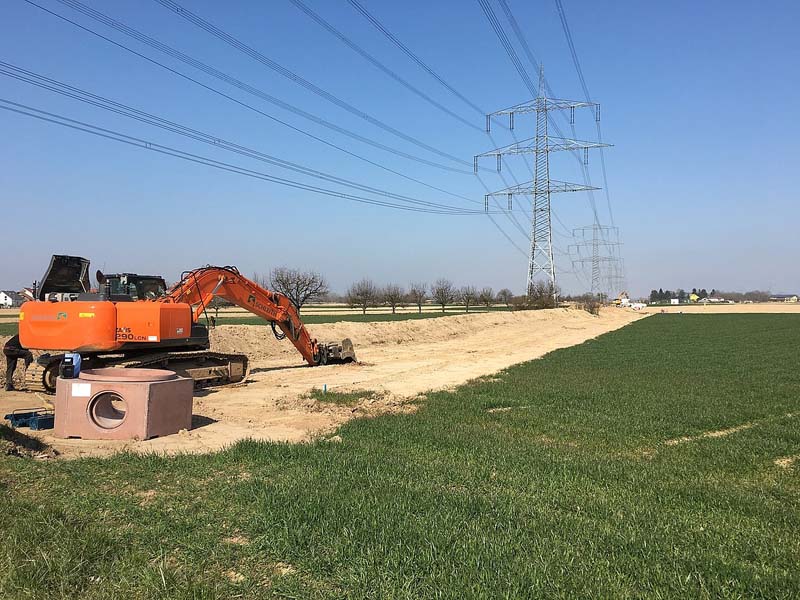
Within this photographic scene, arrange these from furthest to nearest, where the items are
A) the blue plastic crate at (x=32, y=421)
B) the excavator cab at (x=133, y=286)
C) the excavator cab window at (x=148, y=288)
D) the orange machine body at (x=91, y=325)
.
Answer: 1. the excavator cab window at (x=148, y=288)
2. the excavator cab at (x=133, y=286)
3. the orange machine body at (x=91, y=325)
4. the blue plastic crate at (x=32, y=421)

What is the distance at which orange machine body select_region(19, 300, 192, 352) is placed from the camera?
12141mm

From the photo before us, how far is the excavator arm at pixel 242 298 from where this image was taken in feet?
49.3

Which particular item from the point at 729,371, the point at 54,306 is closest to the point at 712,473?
the point at 54,306

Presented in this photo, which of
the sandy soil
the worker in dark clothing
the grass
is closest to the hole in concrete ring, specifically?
the sandy soil

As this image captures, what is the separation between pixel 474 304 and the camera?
12006 cm

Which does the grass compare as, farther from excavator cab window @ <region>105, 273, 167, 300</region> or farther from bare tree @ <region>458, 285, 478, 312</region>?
bare tree @ <region>458, 285, 478, 312</region>

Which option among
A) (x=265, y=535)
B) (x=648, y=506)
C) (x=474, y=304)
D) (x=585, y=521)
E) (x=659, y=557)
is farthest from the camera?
(x=474, y=304)

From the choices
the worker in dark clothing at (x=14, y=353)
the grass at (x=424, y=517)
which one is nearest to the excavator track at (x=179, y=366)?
the worker in dark clothing at (x=14, y=353)

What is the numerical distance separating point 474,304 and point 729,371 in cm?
10031

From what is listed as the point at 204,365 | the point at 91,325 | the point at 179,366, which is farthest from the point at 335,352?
the point at 91,325

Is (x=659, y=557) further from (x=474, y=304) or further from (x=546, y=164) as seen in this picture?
(x=474, y=304)

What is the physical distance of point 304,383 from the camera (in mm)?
18000

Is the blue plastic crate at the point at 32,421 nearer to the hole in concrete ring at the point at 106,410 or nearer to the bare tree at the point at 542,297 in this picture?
the hole in concrete ring at the point at 106,410

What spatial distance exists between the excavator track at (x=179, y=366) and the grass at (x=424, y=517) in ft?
19.5
